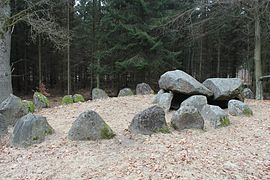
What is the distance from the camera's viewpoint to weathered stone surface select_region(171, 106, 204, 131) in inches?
221

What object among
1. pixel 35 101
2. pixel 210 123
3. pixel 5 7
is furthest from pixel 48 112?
pixel 210 123

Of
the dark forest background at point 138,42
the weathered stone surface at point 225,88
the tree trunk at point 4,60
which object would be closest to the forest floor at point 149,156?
the weathered stone surface at point 225,88

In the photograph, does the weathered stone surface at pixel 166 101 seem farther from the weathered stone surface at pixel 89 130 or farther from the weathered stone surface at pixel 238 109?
the weathered stone surface at pixel 89 130

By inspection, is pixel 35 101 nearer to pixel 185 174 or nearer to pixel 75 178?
pixel 75 178

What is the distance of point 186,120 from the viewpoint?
18.5 ft

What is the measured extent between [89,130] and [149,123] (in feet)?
3.59

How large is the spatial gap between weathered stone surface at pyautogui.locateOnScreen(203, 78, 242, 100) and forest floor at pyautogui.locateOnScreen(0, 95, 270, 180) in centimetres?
170

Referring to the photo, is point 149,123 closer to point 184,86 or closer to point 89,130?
point 89,130

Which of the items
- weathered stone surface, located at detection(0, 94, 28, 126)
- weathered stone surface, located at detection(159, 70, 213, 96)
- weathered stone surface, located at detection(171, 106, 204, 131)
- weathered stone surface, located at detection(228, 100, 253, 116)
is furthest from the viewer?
weathered stone surface, located at detection(159, 70, 213, 96)

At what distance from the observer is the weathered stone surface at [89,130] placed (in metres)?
5.07

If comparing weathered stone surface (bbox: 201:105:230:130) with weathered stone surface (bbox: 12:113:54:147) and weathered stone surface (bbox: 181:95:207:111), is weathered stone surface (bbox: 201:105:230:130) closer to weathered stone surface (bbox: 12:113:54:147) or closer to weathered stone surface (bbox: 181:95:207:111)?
weathered stone surface (bbox: 181:95:207:111)

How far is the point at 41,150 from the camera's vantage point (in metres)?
4.86

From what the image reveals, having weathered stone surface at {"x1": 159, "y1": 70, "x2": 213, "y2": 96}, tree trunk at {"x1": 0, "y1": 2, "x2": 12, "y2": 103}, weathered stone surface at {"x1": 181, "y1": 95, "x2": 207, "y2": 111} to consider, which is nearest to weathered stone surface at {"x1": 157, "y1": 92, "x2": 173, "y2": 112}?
weathered stone surface at {"x1": 159, "y1": 70, "x2": 213, "y2": 96}

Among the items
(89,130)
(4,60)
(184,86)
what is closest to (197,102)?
(184,86)
